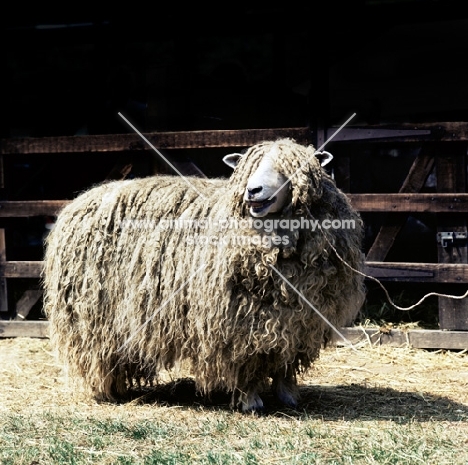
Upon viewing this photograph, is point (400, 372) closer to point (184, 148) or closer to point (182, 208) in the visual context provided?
point (182, 208)

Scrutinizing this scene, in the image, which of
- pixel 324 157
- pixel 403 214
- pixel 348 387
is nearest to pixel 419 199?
pixel 403 214

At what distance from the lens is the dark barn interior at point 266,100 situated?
6816mm

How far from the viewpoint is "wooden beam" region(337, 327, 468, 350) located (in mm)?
6535

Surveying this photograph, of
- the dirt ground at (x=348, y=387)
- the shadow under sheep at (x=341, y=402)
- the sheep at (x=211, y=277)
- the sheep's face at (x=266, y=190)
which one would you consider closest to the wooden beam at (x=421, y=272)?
the dirt ground at (x=348, y=387)

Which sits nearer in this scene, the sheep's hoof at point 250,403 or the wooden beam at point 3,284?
the sheep's hoof at point 250,403

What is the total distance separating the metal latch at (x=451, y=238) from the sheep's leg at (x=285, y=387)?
2379 millimetres

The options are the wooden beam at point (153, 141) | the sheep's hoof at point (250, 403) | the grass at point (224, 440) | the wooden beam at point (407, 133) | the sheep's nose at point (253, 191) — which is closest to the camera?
the grass at point (224, 440)

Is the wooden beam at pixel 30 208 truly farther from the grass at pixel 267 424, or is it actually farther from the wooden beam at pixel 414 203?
the wooden beam at pixel 414 203

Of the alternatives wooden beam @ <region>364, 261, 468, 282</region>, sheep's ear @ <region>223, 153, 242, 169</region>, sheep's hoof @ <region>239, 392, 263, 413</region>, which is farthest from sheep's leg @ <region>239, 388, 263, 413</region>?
wooden beam @ <region>364, 261, 468, 282</region>

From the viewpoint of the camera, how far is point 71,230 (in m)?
5.20

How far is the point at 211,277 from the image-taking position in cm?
463

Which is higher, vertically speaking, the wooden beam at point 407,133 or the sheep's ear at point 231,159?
the wooden beam at point 407,133

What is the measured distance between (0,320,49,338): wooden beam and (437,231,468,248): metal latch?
3757mm

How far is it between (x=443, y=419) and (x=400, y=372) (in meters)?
1.48
